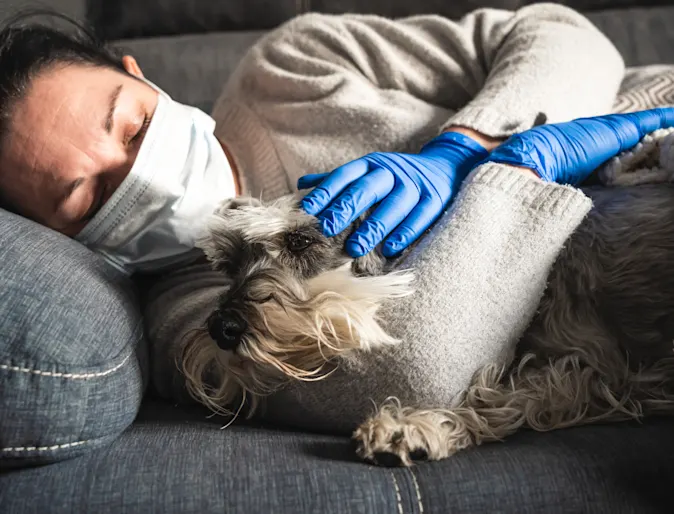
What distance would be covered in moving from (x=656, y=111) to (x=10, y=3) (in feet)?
6.36

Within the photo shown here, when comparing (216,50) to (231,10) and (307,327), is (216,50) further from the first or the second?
(307,327)

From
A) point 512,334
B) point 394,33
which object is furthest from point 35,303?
point 394,33

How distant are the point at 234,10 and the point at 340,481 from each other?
2.18m

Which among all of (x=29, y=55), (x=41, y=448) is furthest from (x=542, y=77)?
(x=41, y=448)

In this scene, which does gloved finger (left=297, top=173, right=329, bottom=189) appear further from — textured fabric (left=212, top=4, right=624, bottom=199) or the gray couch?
the gray couch

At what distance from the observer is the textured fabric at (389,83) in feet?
5.95

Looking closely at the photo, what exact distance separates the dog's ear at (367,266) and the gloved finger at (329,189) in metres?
0.13

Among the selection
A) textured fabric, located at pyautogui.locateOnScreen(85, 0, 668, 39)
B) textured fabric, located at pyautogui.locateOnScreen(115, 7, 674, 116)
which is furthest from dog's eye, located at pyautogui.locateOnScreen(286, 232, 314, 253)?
textured fabric, located at pyautogui.locateOnScreen(85, 0, 668, 39)

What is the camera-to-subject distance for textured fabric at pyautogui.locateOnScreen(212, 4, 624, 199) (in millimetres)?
1813

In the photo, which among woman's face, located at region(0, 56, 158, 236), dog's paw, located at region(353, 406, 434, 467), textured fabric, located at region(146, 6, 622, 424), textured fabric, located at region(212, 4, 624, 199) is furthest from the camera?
textured fabric, located at region(212, 4, 624, 199)

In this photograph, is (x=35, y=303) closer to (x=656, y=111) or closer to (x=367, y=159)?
(x=367, y=159)

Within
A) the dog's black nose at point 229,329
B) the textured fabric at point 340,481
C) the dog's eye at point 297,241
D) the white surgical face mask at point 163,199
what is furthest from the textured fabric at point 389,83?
the textured fabric at point 340,481

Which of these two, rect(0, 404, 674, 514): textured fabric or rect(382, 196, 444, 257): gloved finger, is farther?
rect(382, 196, 444, 257): gloved finger

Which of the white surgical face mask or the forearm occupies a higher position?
the forearm
